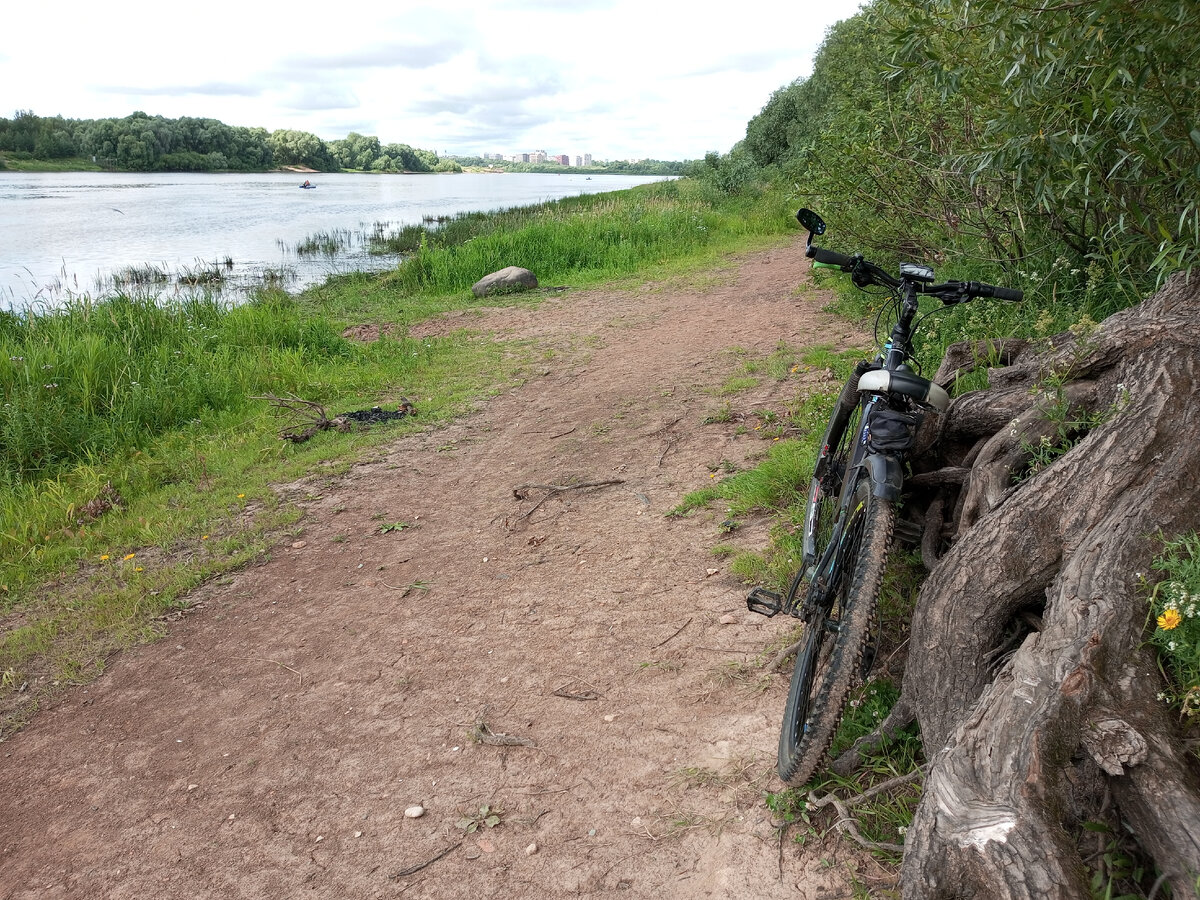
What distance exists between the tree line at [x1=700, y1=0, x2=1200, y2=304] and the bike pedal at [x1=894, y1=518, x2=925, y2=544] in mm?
1399

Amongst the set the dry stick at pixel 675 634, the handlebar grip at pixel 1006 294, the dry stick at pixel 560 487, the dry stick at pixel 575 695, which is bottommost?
the dry stick at pixel 575 695

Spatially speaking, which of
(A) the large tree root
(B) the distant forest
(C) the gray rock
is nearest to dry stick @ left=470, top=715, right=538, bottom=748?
(A) the large tree root

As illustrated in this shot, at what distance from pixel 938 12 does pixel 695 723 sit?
328 cm

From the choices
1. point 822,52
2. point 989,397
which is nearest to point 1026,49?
point 989,397

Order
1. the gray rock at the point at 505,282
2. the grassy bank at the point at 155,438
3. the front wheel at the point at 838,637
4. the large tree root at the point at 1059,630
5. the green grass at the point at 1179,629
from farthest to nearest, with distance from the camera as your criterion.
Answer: the gray rock at the point at 505,282 → the grassy bank at the point at 155,438 → the front wheel at the point at 838,637 → the green grass at the point at 1179,629 → the large tree root at the point at 1059,630

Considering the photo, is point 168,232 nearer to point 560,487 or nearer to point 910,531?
point 560,487

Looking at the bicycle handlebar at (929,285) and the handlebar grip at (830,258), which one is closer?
the bicycle handlebar at (929,285)

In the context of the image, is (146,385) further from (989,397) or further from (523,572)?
(989,397)

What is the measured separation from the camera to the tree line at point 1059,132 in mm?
2979

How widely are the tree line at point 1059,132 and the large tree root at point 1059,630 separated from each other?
0.59 metres

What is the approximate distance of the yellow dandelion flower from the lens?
213 centimetres

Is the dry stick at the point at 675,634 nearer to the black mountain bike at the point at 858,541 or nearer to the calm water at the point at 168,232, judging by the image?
the black mountain bike at the point at 858,541

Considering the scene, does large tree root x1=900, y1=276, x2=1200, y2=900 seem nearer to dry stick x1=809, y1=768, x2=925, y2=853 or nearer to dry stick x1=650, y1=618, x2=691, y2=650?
dry stick x1=809, y1=768, x2=925, y2=853

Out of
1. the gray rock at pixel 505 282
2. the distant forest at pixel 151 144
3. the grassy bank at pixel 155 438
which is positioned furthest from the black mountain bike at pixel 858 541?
the distant forest at pixel 151 144
